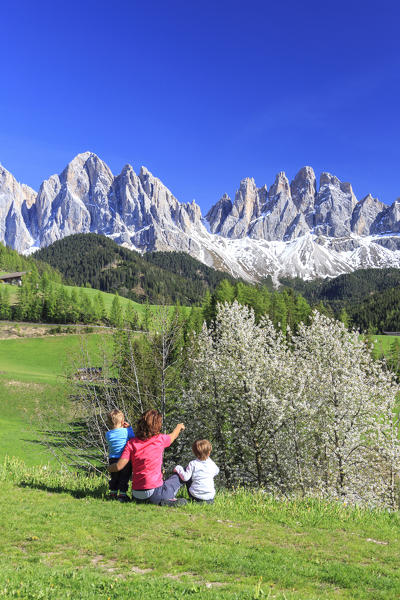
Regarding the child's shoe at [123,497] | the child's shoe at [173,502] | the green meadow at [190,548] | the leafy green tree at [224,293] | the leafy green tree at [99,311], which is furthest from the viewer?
the leafy green tree at [99,311]

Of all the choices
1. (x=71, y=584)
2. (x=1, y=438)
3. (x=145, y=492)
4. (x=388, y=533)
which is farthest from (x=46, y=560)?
(x=1, y=438)

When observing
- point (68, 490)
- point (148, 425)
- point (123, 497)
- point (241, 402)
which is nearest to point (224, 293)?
point (241, 402)

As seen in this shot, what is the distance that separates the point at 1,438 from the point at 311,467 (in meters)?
30.7

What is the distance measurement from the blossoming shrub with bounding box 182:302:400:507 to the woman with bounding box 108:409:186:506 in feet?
41.7

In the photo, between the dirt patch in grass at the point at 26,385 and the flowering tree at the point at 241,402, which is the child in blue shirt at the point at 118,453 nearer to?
the flowering tree at the point at 241,402

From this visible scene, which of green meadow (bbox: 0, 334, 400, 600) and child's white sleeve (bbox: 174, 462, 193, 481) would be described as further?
child's white sleeve (bbox: 174, 462, 193, 481)

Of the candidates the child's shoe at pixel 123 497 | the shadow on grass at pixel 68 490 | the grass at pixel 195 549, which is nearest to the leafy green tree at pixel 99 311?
the shadow on grass at pixel 68 490

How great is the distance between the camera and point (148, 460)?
9.88 m

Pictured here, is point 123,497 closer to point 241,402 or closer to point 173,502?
point 173,502

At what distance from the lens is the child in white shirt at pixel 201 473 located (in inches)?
420

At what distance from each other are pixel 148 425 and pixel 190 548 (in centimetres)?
308

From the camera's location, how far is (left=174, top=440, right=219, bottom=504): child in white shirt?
10680 millimetres

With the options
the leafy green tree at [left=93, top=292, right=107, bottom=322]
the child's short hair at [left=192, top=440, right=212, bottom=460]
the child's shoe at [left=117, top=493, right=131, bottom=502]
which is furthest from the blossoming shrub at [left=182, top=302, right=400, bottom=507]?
the leafy green tree at [left=93, top=292, right=107, bottom=322]

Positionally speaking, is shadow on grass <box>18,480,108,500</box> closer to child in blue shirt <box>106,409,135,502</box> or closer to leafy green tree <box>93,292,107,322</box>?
child in blue shirt <box>106,409,135,502</box>
